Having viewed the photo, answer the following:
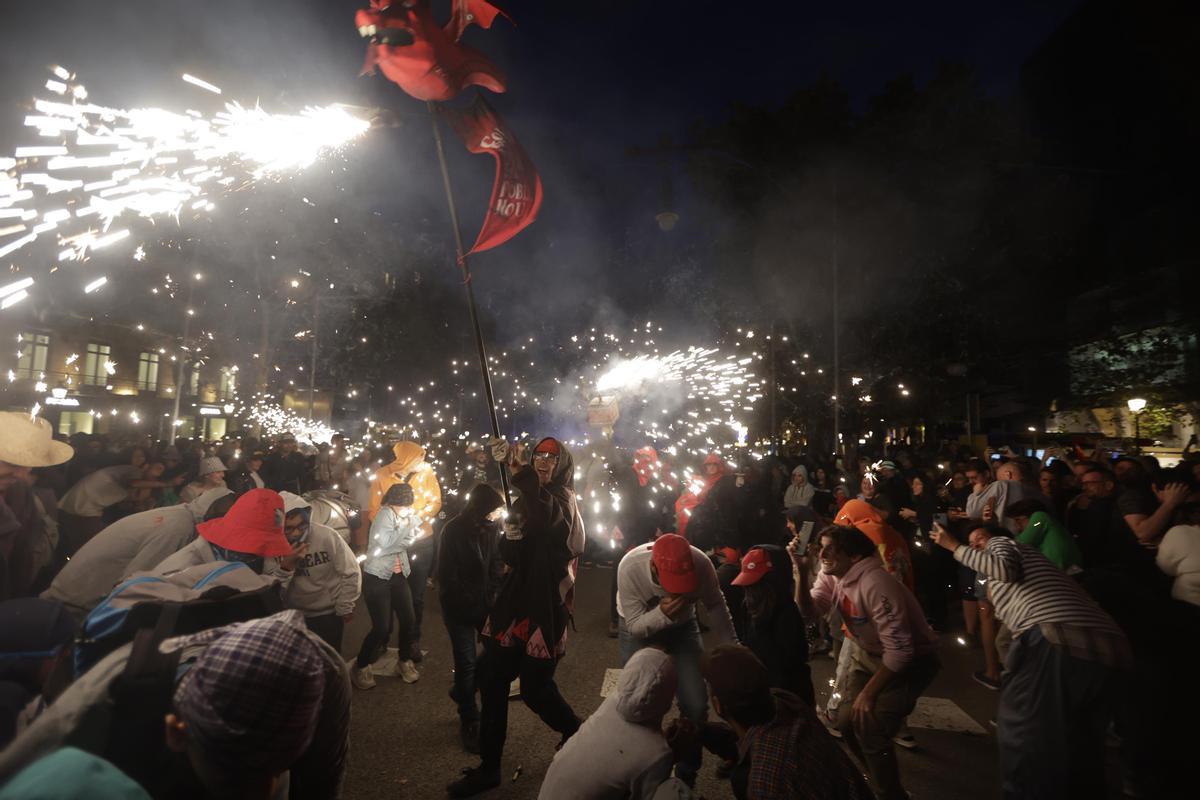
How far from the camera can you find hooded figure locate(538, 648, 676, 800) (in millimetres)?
2459

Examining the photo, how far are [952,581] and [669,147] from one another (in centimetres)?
836

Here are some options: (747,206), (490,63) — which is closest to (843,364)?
(747,206)

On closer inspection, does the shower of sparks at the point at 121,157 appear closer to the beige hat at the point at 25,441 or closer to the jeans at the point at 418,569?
the beige hat at the point at 25,441

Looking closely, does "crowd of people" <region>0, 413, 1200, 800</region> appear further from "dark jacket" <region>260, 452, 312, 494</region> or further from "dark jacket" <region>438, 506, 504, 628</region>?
"dark jacket" <region>260, 452, 312, 494</region>

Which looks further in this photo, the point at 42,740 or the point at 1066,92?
the point at 1066,92

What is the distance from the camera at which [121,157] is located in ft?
17.0

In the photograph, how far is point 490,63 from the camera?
488cm

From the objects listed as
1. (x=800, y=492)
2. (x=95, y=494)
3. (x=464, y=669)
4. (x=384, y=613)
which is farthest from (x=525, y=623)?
(x=800, y=492)

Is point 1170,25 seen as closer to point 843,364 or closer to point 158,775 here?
point 843,364

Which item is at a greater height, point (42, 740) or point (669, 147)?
point (669, 147)

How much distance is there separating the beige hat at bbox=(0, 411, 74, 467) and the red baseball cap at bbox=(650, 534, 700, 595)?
181 inches

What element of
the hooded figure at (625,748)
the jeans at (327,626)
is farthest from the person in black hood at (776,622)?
the jeans at (327,626)

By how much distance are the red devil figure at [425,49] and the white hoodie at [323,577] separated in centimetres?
331

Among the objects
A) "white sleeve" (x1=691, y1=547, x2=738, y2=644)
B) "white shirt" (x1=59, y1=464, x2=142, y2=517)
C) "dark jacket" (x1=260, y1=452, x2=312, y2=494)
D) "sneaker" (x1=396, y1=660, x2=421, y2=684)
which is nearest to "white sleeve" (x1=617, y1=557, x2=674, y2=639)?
"white sleeve" (x1=691, y1=547, x2=738, y2=644)
